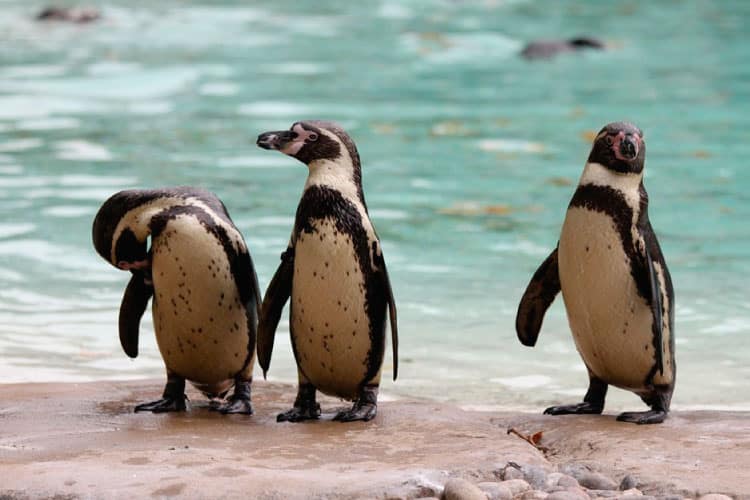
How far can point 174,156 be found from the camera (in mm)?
11484

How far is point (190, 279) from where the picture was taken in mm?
4504

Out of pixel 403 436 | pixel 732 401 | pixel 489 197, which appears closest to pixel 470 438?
pixel 403 436

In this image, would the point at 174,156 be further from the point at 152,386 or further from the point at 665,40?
the point at 665,40

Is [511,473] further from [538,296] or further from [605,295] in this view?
[538,296]

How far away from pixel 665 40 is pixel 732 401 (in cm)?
1401

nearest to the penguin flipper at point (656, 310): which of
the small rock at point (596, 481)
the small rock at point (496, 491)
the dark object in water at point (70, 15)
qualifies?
the small rock at point (596, 481)

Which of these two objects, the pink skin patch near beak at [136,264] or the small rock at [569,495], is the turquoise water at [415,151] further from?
the small rock at [569,495]

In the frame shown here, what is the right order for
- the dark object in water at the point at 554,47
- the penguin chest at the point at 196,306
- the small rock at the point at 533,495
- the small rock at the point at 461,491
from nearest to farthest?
the small rock at the point at 461,491 → the small rock at the point at 533,495 → the penguin chest at the point at 196,306 → the dark object in water at the point at 554,47

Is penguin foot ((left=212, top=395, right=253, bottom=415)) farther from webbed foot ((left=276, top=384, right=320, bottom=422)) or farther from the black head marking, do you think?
the black head marking

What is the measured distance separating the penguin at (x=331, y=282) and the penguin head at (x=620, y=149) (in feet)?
2.32

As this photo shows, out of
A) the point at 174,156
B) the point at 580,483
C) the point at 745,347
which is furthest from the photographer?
the point at 174,156

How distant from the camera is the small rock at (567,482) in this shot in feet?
12.3

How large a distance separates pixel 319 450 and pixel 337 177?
83 centimetres

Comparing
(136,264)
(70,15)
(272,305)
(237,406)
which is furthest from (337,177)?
(70,15)
